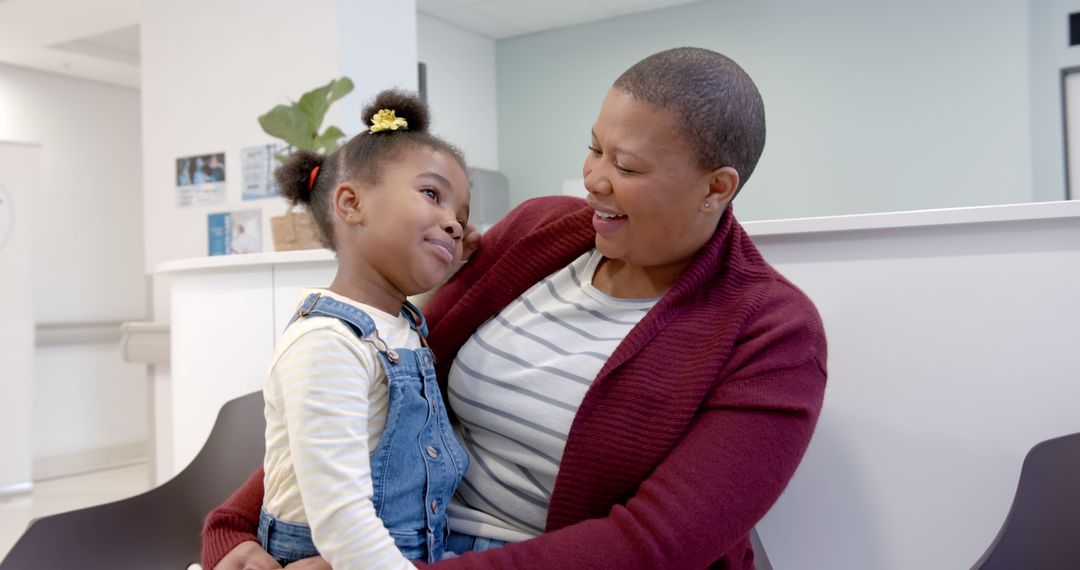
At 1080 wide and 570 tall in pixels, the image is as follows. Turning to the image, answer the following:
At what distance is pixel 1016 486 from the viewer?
1412 millimetres

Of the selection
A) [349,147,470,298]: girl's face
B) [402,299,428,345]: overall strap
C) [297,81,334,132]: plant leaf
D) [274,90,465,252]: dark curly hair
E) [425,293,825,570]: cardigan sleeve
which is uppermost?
[297,81,334,132]: plant leaf

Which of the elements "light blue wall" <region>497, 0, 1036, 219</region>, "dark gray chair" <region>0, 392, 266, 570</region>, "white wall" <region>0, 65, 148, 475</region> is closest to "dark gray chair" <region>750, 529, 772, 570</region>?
"dark gray chair" <region>0, 392, 266, 570</region>

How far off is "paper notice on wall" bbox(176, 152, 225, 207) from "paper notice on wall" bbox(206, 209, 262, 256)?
0.31 feet

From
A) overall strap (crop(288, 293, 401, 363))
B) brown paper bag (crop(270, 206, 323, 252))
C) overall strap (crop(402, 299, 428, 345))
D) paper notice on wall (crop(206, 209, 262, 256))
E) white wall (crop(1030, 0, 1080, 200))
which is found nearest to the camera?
overall strap (crop(288, 293, 401, 363))

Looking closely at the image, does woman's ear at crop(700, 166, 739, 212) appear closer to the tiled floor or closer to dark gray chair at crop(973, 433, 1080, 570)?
dark gray chair at crop(973, 433, 1080, 570)

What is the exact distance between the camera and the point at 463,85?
6.55m

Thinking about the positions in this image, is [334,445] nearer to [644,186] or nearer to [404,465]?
[404,465]

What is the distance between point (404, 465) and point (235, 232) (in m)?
3.31

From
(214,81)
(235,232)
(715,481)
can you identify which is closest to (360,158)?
(715,481)

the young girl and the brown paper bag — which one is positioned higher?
the brown paper bag

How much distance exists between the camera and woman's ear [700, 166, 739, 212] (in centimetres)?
124

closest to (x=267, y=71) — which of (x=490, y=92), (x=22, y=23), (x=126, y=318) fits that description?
(x=22, y=23)

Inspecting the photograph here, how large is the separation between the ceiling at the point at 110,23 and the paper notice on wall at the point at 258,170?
1.52 m

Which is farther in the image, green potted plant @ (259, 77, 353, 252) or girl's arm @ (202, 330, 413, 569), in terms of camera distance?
green potted plant @ (259, 77, 353, 252)
